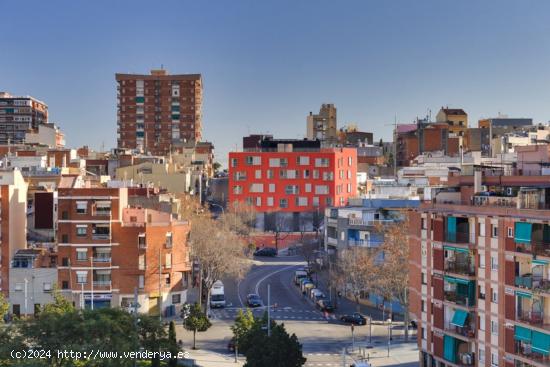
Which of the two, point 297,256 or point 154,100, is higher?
point 154,100

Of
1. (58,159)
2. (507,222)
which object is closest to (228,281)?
(58,159)

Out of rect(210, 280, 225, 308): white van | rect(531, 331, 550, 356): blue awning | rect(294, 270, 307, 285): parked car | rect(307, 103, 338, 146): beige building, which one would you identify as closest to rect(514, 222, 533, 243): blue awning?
rect(531, 331, 550, 356): blue awning

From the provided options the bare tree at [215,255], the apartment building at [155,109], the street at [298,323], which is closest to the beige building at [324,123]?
the apartment building at [155,109]

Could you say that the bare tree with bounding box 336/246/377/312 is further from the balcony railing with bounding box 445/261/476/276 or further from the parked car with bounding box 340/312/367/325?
the balcony railing with bounding box 445/261/476/276

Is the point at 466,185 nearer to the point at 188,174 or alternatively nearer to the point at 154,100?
the point at 188,174

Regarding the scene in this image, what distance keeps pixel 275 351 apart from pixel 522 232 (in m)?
13.6

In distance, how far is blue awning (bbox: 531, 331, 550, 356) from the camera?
3716 cm

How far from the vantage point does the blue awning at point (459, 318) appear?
43312mm

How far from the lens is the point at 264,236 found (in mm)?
99688

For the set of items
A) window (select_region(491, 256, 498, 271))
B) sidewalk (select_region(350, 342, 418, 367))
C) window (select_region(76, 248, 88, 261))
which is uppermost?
window (select_region(491, 256, 498, 271))

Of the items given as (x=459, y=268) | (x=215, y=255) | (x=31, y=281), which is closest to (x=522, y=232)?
(x=459, y=268)

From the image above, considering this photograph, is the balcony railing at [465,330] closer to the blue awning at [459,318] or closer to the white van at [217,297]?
the blue awning at [459,318]

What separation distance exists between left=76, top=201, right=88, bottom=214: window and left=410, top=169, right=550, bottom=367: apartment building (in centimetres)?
2392

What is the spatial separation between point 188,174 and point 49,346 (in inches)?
2970
